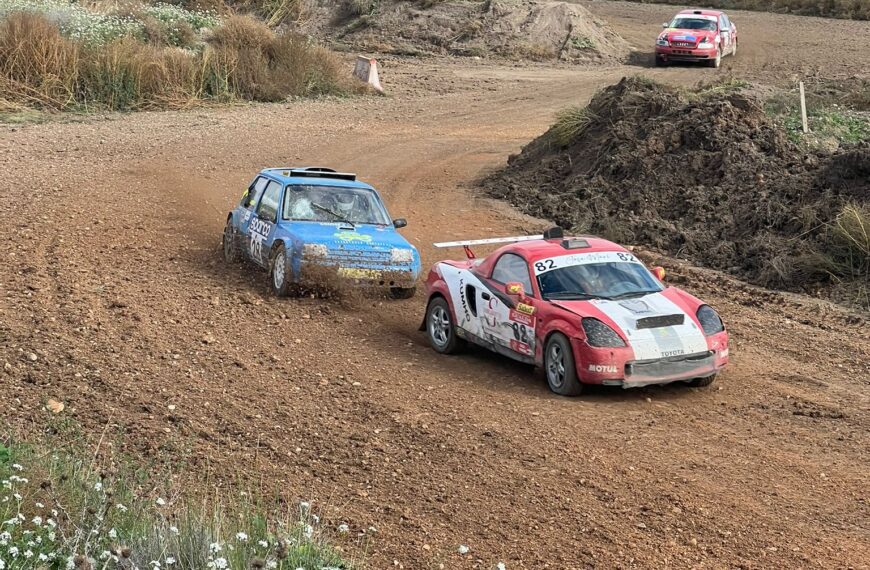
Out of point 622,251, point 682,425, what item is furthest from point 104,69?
point 682,425

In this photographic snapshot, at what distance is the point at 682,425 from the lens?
11.6 m

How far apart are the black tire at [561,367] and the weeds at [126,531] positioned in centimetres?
446

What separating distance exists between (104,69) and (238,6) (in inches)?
574

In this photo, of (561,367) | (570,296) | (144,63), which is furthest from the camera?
(144,63)

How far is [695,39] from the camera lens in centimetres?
4025

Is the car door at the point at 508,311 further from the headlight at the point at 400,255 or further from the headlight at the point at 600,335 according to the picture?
the headlight at the point at 400,255

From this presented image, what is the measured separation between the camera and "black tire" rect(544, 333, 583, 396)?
40.7 feet

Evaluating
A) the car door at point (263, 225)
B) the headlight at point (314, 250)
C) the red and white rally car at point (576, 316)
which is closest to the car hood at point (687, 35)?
the car door at point (263, 225)

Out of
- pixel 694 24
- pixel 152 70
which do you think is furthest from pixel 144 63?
pixel 694 24

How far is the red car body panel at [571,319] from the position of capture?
12180 mm

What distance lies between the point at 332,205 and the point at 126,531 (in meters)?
10.1

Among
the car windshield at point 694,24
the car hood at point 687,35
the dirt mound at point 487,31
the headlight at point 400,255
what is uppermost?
the car windshield at point 694,24

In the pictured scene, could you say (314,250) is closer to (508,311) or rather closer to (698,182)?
(508,311)

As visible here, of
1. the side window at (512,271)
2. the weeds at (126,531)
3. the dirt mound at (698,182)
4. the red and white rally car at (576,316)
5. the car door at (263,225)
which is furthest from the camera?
the dirt mound at (698,182)
